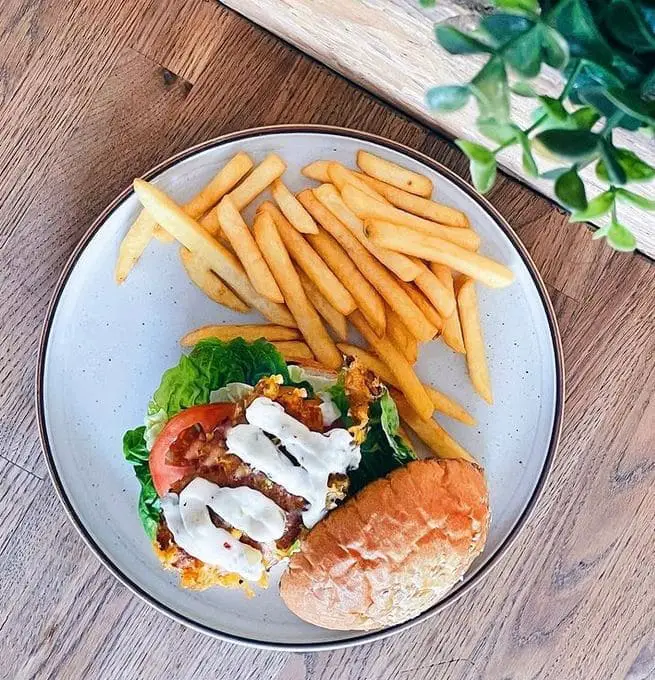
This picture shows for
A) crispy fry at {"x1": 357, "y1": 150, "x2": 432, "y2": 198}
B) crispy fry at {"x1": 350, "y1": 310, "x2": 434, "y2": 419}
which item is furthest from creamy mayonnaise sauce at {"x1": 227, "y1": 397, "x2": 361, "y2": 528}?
crispy fry at {"x1": 357, "y1": 150, "x2": 432, "y2": 198}

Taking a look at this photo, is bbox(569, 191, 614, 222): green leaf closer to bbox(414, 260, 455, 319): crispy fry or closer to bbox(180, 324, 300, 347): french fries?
bbox(414, 260, 455, 319): crispy fry

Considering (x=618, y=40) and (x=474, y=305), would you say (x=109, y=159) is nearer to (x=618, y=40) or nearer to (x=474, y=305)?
(x=474, y=305)

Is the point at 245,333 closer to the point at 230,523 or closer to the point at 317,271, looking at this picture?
the point at 317,271

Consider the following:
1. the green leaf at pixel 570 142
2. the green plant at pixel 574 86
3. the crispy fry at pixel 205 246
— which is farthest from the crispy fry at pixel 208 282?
the green leaf at pixel 570 142

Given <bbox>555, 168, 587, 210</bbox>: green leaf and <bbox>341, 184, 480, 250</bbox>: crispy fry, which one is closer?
<bbox>555, 168, 587, 210</bbox>: green leaf

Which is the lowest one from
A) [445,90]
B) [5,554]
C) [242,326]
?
[5,554]

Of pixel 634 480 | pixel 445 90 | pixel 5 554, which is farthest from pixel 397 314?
pixel 5 554

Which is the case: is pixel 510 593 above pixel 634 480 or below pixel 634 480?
below
